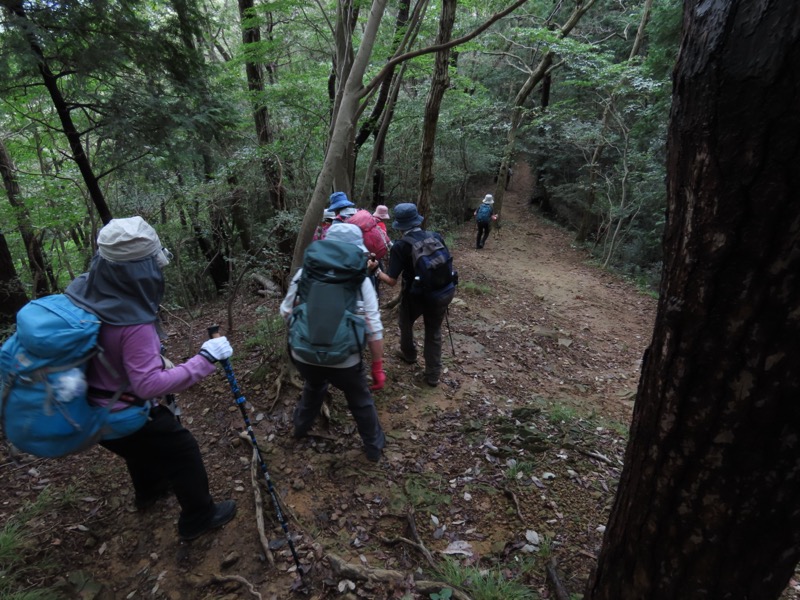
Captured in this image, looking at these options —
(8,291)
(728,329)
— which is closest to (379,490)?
(728,329)

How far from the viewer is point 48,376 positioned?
216cm

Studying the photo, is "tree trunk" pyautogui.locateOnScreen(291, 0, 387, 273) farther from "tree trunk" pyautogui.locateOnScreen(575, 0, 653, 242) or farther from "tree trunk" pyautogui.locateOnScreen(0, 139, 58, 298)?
"tree trunk" pyautogui.locateOnScreen(575, 0, 653, 242)


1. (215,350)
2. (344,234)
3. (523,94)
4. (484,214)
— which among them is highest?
(523,94)

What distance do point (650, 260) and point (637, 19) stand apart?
9.20 m

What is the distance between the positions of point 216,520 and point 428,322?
9.52ft

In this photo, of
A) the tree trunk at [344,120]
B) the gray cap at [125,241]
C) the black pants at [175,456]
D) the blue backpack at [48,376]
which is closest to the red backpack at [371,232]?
the tree trunk at [344,120]

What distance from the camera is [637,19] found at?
49.6ft

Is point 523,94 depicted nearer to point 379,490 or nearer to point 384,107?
point 384,107

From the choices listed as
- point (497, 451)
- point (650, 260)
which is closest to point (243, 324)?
point (497, 451)

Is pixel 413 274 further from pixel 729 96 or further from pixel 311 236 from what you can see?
pixel 729 96

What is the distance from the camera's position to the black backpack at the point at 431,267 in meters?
4.42

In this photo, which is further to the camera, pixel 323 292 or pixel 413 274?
pixel 413 274

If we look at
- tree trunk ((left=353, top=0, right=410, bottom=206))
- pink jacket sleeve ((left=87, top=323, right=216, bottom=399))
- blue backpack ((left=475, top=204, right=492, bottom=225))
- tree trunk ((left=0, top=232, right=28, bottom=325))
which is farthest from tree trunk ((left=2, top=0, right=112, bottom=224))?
blue backpack ((left=475, top=204, right=492, bottom=225))

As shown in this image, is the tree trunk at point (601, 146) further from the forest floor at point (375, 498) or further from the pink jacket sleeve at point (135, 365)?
the pink jacket sleeve at point (135, 365)
